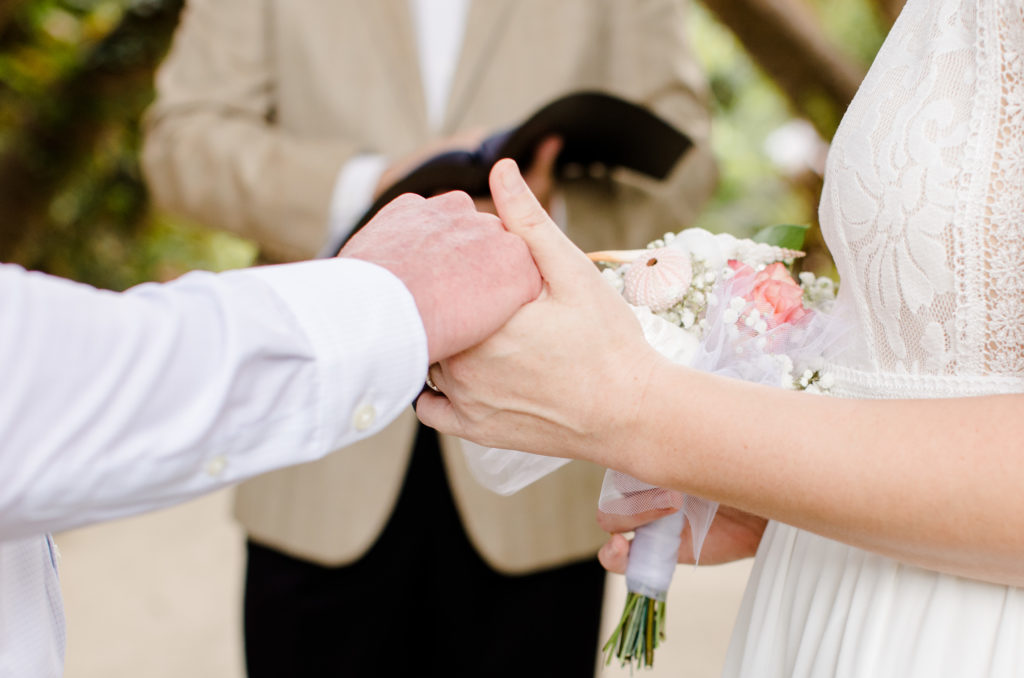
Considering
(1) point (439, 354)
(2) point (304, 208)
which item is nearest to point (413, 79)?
(2) point (304, 208)

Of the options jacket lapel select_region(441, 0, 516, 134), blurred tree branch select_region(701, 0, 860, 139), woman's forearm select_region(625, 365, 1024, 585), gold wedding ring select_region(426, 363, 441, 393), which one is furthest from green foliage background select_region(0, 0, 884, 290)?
woman's forearm select_region(625, 365, 1024, 585)

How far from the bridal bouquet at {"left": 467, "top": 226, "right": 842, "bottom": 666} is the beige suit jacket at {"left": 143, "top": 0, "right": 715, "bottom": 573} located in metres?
0.75

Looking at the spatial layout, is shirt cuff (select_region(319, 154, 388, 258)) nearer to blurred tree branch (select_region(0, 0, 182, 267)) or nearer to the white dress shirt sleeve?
the white dress shirt sleeve

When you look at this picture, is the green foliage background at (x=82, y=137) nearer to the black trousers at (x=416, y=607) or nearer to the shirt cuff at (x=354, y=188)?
the shirt cuff at (x=354, y=188)

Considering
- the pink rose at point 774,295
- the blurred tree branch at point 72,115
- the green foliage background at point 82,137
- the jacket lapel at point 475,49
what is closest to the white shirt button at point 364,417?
the pink rose at point 774,295

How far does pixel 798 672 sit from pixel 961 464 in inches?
15.3

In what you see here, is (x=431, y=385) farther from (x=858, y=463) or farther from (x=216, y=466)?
(x=858, y=463)

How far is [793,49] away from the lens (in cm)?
357

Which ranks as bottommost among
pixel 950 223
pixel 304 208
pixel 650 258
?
pixel 304 208

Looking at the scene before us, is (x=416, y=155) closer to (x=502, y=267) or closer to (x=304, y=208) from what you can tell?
(x=304, y=208)

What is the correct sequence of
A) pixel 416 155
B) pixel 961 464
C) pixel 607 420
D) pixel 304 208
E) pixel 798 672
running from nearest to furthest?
1. pixel 961 464
2. pixel 607 420
3. pixel 798 672
4. pixel 416 155
5. pixel 304 208

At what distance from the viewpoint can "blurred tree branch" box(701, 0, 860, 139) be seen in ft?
11.5

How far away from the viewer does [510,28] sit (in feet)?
5.95

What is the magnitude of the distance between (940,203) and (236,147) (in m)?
1.43
